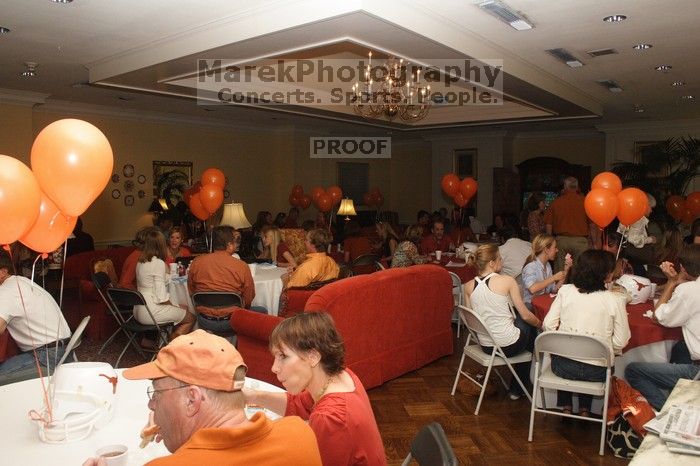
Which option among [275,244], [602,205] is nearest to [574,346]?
[602,205]

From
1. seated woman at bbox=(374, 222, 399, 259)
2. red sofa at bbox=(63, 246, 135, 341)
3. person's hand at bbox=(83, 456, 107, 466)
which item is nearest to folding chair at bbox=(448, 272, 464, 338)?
seated woman at bbox=(374, 222, 399, 259)

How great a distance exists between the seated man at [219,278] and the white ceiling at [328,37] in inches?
71.8

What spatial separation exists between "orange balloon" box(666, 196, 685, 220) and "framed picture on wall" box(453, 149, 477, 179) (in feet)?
17.1

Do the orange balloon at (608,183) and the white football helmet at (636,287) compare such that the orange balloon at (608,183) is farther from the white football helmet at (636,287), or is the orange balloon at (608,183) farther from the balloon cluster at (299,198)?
the balloon cluster at (299,198)

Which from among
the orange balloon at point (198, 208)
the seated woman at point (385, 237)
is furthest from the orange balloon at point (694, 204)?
the orange balloon at point (198, 208)

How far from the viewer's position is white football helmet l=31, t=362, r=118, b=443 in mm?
1982

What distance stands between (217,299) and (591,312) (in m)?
2.99

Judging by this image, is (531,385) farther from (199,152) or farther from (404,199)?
(404,199)

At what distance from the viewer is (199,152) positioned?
1167cm

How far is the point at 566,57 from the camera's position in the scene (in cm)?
623

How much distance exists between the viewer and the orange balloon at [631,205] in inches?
215

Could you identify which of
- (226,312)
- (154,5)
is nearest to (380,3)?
(154,5)

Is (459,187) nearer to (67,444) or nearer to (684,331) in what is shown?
(684,331)

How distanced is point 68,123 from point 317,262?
316cm
